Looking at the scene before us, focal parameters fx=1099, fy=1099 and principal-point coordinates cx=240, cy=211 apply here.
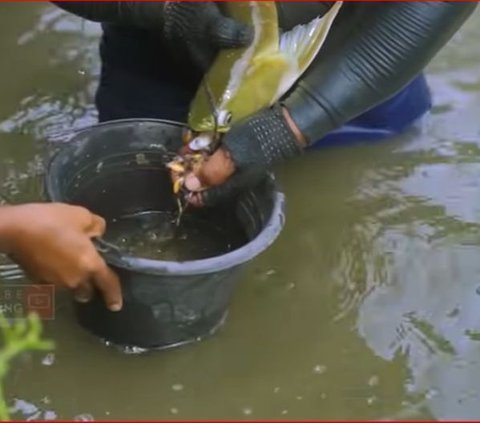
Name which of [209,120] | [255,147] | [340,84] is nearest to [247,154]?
[255,147]

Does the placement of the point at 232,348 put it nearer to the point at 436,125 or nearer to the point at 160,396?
the point at 160,396

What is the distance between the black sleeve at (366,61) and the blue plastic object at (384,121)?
509 mm

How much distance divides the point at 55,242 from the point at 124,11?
64cm

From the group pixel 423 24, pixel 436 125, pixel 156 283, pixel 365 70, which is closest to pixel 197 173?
pixel 156 283

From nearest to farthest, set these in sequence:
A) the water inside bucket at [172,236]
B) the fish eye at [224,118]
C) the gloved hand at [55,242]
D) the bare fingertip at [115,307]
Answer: the gloved hand at [55,242]
the bare fingertip at [115,307]
the fish eye at [224,118]
the water inside bucket at [172,236]

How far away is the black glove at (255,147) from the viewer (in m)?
1.98

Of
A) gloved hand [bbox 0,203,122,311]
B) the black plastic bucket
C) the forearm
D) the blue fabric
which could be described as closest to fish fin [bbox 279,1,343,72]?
the black plastic bucket

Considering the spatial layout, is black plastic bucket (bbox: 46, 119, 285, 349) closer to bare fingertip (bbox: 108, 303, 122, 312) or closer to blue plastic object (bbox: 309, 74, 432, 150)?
bare fingertip (bbox: 108, 303, 122, 312)

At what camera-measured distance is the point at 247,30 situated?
2.05 metres

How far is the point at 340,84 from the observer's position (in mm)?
2057

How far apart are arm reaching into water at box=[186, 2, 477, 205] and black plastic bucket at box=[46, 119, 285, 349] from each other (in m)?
0.09

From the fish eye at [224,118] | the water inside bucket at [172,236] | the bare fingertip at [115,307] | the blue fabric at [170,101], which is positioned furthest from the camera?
the blue fabric at [170,101]

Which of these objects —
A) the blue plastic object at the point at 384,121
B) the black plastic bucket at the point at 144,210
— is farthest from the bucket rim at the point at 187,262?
the blue plastic object at the point at 384,121

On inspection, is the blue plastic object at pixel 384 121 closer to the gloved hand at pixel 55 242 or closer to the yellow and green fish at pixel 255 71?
the yellow and green fish at pixel 255 71
